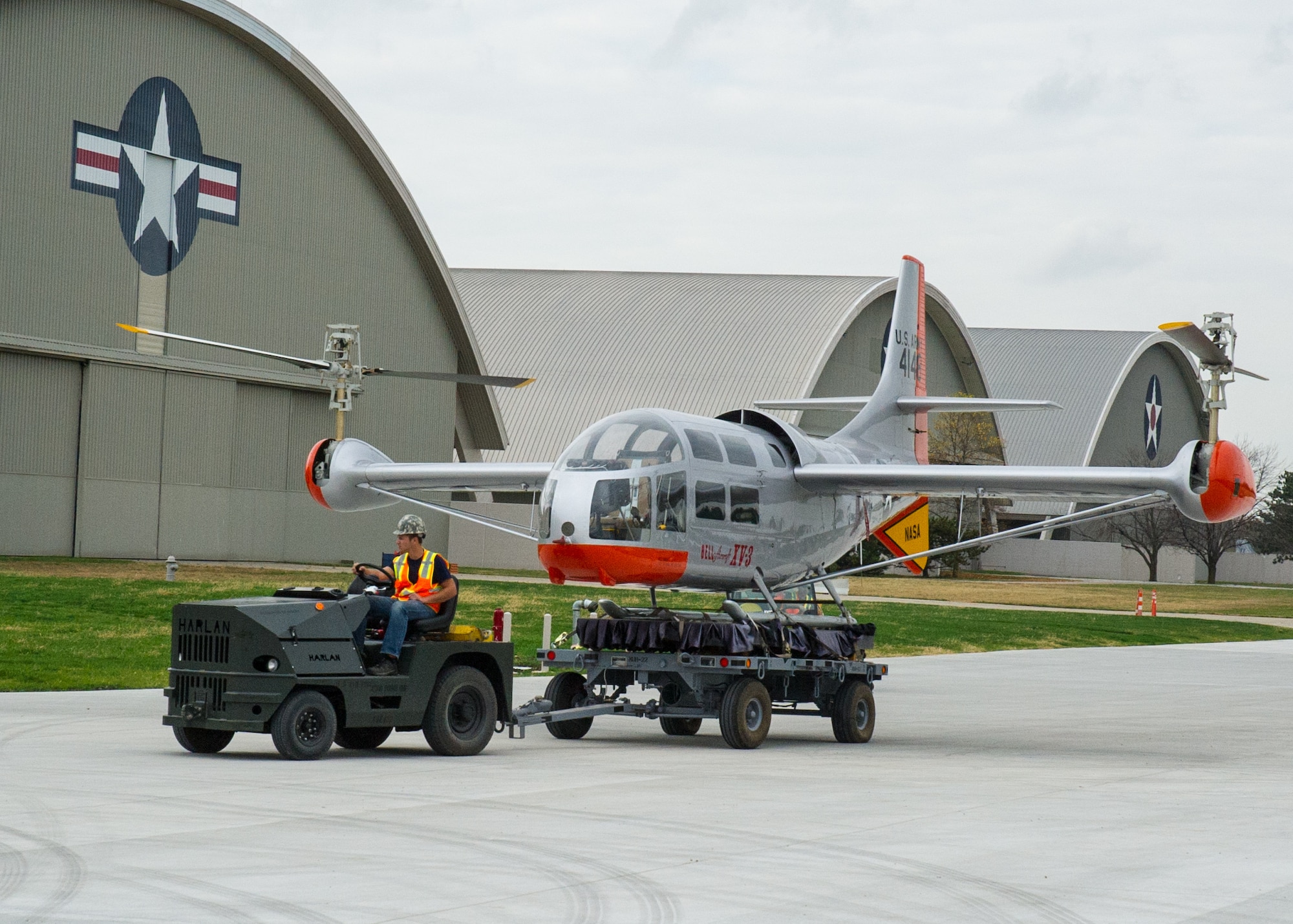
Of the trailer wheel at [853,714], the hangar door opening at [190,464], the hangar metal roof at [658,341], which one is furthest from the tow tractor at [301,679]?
the hangar metal roof at [658,341]

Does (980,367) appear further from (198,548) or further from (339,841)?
(339,841)

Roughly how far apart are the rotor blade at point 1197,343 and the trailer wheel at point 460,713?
23.5ft

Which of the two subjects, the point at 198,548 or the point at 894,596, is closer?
the point at 198,548

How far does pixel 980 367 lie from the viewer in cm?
7294

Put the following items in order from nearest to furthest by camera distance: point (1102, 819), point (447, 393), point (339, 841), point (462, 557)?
point (339, 841)
point (1102, 819)
point (447, 393)
point (462, 557)

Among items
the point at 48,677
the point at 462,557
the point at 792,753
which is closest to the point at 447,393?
the point at 462,557

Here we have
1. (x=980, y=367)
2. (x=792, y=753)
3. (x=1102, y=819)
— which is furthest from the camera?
(x=980, y=367)

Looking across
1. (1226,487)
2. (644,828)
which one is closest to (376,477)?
(1226,487)

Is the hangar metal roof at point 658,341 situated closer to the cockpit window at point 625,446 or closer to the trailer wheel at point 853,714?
the trailer wheel at point 853,714

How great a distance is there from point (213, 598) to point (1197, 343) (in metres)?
20.8

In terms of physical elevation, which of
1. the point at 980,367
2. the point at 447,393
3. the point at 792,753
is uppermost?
the point at 980,367

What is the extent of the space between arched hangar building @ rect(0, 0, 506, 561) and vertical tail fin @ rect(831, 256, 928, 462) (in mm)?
21223

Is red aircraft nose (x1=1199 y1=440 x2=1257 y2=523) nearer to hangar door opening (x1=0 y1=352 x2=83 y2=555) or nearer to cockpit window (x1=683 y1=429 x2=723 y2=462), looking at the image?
cockpit window (x1=683 y1=429 x2=723 y2=462)

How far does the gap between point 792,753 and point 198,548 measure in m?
28.1
